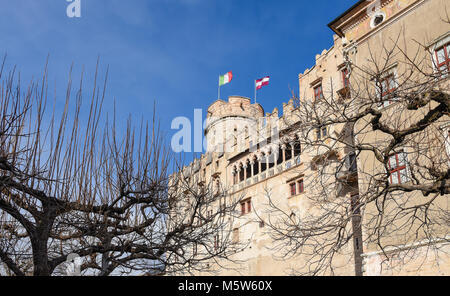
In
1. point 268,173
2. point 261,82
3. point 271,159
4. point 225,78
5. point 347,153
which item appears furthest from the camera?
point 225,78

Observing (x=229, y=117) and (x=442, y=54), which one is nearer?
(x=442, y=54)

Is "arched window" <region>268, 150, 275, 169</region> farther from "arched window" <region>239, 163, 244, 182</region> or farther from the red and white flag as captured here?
the red and white flag

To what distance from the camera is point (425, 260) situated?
37.9 ft

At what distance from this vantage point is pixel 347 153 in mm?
20156

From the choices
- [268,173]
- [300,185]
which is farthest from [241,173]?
[300,185]

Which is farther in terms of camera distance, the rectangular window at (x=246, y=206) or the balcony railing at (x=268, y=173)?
the rectangular window at (x=246, y=206)

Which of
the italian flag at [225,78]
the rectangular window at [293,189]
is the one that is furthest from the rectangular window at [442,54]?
the italian flag at [225,78]

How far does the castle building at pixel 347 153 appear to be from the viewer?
25.2ft

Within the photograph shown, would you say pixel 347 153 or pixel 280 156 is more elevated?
pixel 280 156

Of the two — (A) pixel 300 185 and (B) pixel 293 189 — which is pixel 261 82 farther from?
(A) pixel 300 185

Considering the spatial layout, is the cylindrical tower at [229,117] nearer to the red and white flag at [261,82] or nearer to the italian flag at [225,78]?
the italian flag at [225,78]

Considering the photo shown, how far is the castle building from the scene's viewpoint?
769cm

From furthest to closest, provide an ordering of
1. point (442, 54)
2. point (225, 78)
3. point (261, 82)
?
1. point (225, 78)
2. point (261, 82)
3. point (442, 54)

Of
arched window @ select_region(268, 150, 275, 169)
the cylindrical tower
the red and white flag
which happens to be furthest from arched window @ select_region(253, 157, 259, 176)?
the red and white flag
